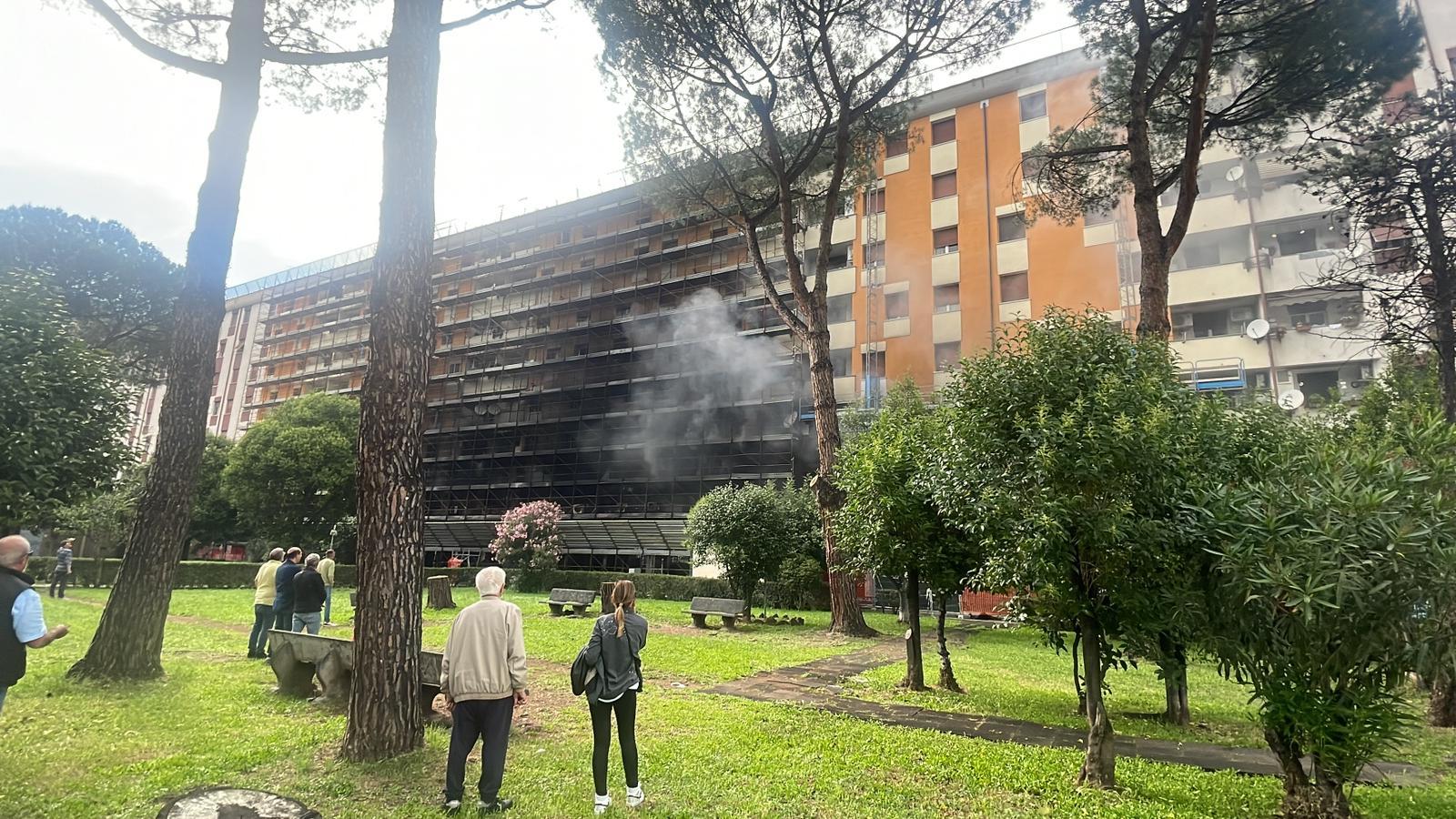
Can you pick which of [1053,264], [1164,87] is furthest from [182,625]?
[1053,264]

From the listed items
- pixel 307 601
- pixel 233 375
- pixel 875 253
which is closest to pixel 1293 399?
pixel 875 253

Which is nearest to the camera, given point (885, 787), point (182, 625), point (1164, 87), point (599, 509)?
point (885, 787)

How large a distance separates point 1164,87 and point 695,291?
24.3m

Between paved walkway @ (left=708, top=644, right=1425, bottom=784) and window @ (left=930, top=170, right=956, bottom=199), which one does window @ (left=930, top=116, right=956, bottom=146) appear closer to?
window @ (left=930, top=170, right=956, bottom=199)

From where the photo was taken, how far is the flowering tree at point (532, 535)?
27.4 metres

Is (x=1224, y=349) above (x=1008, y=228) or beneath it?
beneath

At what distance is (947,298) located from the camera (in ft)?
90.7

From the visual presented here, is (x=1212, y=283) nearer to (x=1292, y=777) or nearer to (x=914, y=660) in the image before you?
(x=914, y=660)

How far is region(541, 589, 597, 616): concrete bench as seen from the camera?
18.0 meters

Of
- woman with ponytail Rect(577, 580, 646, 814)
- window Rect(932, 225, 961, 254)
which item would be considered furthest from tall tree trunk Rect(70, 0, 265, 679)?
window Rect(932, 225, 961, 254)

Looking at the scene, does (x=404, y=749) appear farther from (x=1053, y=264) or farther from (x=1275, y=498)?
(x=1053, y=264)

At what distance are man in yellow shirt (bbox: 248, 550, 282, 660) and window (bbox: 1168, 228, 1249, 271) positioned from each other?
26141 millimetres

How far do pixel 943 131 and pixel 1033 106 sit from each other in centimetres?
366

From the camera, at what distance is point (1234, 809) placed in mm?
4637
